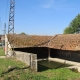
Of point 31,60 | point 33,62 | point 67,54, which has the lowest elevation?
point 67,54

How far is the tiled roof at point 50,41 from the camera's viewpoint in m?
22.4

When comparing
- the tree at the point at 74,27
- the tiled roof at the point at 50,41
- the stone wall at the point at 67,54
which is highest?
the tree at the point at 74,27

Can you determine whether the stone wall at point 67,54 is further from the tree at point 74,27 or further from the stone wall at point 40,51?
the tree at point 74,27

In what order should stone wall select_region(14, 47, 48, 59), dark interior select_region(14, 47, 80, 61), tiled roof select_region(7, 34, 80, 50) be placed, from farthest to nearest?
stone wall select_region(14, 47, 48, 59) → dark interior select_region(14, 47, 80, 61) → tiled roof select_region(7, 34, 80, 50)

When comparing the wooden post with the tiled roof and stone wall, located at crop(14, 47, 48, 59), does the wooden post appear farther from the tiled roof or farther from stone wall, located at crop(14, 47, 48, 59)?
stone wall, located at crop(14, 47, 48, 59)

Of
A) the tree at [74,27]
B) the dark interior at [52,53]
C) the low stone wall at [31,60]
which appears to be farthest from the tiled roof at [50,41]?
the tree at [74,27]

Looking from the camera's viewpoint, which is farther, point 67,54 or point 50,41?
point 50,41

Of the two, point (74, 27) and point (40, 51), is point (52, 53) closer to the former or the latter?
point (40, 51)

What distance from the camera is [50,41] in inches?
1086

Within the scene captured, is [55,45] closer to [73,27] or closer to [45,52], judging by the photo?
[45,52]

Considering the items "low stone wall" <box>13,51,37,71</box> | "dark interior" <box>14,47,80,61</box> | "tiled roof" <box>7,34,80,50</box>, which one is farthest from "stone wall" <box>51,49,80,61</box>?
"low stone wall" <box>13,51,37,71</box>

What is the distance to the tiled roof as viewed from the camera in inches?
882

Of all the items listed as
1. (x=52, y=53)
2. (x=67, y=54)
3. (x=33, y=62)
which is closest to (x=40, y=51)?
(x=52, y=53)

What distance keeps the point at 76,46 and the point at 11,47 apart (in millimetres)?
9387
